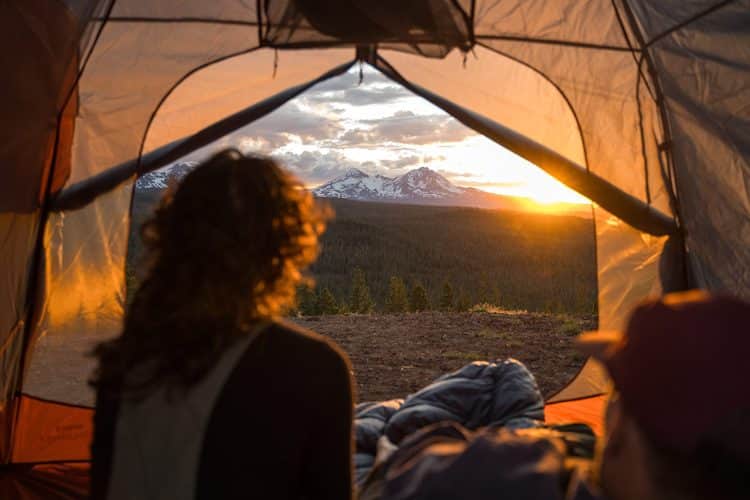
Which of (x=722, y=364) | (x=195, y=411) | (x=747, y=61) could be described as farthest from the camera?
(x=747, y=61)

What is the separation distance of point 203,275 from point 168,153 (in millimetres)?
2580

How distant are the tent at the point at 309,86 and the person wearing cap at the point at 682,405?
2568 millimetres

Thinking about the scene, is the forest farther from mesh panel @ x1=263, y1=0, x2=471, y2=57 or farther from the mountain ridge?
the mountain ridge

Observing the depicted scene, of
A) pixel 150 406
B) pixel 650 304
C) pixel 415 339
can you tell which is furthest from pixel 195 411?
pixel 415 339

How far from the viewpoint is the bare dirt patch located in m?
6.20

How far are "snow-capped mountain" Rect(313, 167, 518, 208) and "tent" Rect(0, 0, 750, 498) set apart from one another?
10390 centimetres

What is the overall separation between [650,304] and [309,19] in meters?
2.92

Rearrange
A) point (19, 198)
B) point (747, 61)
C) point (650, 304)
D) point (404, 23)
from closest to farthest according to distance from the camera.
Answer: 1. point (650, 304)
2. point (747, 61)
3. point (19, 198)
4. point (404, 23)

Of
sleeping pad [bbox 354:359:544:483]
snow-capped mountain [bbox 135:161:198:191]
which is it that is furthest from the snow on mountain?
sleeping pad [bbox 354:359:544:483]

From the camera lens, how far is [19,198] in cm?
347

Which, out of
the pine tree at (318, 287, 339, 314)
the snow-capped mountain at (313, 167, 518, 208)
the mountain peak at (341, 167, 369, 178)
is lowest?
the snow-capped mountain at (313, 167, 518, 208)

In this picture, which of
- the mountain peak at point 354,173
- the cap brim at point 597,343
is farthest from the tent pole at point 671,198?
the mountain peak at point 354,173

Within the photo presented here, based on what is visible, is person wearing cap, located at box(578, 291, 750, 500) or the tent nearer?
person wearing cap, located at box(578, 291, 750, 500)

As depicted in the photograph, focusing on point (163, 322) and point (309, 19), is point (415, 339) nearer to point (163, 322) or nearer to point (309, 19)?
point (309, 19)
